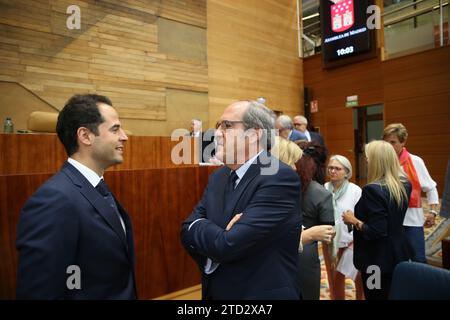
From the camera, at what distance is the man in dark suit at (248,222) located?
1023 mm

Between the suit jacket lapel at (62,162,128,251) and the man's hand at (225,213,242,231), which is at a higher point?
the suit jacket lapel at (62,162,128,251)

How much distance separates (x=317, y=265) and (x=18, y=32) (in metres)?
4.62

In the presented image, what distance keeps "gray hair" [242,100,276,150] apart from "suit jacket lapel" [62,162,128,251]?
1.88 feet

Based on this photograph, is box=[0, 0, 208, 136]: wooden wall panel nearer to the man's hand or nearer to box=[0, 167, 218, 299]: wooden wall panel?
box=[0, 167, 218, 299]: wooden wall panel

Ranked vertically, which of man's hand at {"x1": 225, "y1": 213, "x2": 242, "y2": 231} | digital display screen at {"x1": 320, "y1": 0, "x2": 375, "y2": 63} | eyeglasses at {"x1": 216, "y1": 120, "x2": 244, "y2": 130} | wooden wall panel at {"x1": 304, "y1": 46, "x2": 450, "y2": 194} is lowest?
man's hand at {"x1": 225, "y1": 213, "x2": 242, "y2": 231}

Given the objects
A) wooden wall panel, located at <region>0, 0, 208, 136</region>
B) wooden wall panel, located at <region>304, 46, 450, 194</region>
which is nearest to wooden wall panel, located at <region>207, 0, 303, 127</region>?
wooden wall panel, located at <region>0, 0, 208, 136</region>

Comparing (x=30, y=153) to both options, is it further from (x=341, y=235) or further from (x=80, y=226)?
(x=341, y=235)

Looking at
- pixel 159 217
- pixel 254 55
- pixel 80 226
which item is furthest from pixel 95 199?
A: pixel 254 55

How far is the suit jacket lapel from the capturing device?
1.00 metres

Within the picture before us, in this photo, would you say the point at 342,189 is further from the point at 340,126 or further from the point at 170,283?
the point at 340,126

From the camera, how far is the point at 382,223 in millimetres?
1738

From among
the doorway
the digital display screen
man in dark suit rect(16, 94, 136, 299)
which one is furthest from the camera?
the doorway

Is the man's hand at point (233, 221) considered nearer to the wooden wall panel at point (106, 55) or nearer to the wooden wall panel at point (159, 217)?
the wooden wall panel at point (159, 217)
